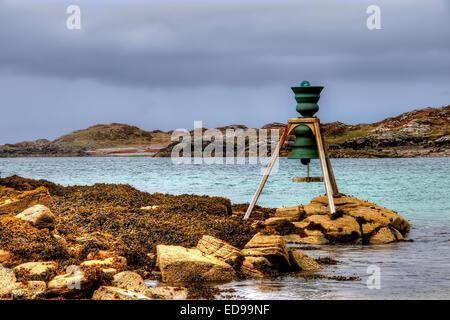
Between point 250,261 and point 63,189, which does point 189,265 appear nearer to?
point 250,261

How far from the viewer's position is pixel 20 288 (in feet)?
33.5

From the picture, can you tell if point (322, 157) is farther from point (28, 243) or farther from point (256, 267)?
point (28, 243)

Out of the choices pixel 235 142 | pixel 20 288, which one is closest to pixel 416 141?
pixel 235 142

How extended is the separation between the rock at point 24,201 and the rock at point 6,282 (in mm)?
6369

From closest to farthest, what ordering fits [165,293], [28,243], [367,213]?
[165,293] → [28,243] → [367,213]

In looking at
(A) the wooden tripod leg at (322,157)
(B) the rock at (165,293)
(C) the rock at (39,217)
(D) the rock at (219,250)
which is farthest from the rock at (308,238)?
(B) the rock at (165,293)

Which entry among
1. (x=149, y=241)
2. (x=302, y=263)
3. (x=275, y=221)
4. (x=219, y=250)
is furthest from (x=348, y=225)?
(x=149, y=241)

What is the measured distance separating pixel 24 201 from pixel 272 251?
9.04 m

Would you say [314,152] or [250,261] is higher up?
[314,152]

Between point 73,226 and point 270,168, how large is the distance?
7215 mm

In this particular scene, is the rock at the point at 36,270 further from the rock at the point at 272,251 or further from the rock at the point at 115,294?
the rock at the point at 272,251

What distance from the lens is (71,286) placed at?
1045 centimetres

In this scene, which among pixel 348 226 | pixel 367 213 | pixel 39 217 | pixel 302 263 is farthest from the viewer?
pixel 367 213

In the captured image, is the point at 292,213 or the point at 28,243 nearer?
the point at 28,243
